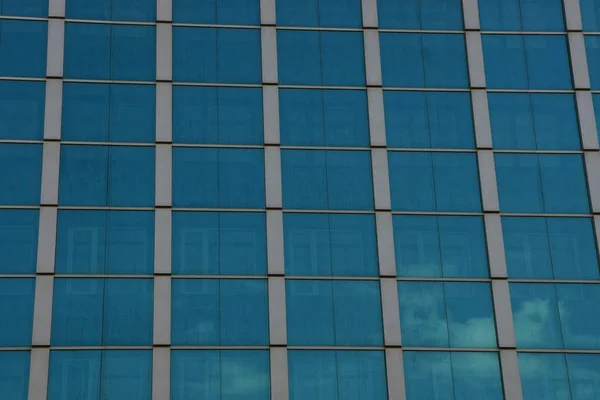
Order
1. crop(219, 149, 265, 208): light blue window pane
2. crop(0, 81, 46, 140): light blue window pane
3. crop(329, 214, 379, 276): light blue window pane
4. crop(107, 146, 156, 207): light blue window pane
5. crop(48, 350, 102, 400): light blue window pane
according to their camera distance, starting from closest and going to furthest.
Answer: crop(48, 350, 102, 400): light blue window pane
crop(329, 214, 379, 276): light blue window pane
crop(107, 146, 156, 207): light blue window pane
crop(219, 149, 265, 208): light blue window pane
crop(0, 81, 46, 140): light blue window pane

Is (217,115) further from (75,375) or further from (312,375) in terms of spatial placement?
(75,375)

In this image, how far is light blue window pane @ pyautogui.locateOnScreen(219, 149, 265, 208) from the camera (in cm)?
3556

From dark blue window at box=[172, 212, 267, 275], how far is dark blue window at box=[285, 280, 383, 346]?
1.29 m

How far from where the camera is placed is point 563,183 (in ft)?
120

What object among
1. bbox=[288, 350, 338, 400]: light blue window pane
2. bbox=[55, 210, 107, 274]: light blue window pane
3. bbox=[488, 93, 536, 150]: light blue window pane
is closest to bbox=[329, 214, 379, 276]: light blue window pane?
bbox=[288, 350, 338, 400]: light blue window pane

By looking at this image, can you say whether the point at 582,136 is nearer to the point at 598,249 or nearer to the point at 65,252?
the point at 598,249

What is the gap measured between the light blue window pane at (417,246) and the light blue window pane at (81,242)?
27.1ft

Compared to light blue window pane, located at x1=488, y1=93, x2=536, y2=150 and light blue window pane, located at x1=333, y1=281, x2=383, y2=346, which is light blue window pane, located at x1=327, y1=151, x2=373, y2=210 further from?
light blue window pane, located at x1=488, y1=93, x2=536, y2=150

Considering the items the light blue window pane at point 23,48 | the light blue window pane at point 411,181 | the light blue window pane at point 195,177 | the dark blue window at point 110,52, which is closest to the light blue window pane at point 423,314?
the light blue window pane at point 411,181

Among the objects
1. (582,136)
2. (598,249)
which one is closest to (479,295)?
(598,249)

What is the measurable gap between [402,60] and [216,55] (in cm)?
562

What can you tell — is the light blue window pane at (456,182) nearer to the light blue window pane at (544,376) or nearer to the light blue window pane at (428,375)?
the light blue window pane at (428,375)

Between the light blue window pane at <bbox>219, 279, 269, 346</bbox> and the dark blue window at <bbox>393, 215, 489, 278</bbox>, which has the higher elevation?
the dark blue window at <bbox>393, 215, 489, 278</bbox>

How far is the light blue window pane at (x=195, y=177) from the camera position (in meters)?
35.5
